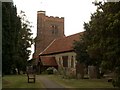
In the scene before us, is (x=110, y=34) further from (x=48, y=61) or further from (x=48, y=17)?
(x=48, y=17)

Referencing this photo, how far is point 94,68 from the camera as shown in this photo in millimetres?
42781

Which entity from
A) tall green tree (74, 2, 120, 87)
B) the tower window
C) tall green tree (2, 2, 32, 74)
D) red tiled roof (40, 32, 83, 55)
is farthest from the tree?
the tower window

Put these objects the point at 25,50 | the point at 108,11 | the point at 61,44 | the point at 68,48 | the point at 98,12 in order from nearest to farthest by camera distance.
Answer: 1. the point at 108,11
2. the point at 98,12
3. the point at 25,50
4. the point at 68,48
5. the point at 61,44

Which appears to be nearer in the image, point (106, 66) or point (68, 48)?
point (106, 66)

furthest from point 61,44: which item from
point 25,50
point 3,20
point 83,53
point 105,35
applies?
point 105,35

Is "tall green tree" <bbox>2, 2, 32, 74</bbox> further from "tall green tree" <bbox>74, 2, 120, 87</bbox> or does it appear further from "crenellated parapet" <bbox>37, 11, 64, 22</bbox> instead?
"crenellated parapet" <bbox>37, 11, 64, 22</bbox>

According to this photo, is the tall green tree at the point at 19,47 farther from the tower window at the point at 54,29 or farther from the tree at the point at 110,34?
the tower window at the point at 54,29

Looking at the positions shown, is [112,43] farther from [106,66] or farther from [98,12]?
[98,12]

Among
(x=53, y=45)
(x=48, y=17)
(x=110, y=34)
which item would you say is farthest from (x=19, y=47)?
(x=48, y=17)

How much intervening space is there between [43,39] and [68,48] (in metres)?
21.4

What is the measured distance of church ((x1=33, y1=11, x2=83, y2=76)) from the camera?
70.1m

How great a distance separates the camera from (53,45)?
85.6m

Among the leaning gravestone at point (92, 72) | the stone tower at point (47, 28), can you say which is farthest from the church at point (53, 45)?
the leaning gravestone at point (92, 72)

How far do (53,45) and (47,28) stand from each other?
9512mm
